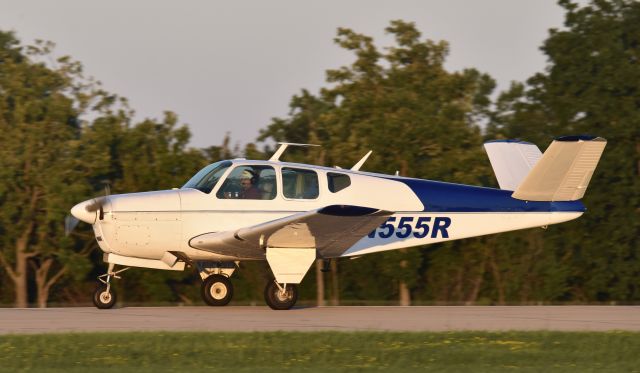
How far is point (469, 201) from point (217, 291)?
12.7 feet

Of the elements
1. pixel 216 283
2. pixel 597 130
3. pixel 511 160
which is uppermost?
pixel 597 130

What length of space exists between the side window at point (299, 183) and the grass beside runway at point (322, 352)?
157 inches

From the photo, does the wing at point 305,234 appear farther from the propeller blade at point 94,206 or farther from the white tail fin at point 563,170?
the white tail fin at point 563,170

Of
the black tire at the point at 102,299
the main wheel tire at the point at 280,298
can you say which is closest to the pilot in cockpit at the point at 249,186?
the main wheel tire at the point at 280,298

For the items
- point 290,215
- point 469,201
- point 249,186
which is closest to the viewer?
point 290,215

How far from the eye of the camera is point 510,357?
31.9 feet

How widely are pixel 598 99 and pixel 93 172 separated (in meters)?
12.5

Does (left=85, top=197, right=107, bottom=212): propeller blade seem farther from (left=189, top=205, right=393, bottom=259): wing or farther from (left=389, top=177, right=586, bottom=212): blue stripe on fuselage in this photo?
(left=389, top=177, right=586, bottom=212): blue stripe on fuselage

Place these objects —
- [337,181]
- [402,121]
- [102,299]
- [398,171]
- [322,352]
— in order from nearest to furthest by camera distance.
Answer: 1. [322,352]
2. [102,299]
3. [337,181]
4. [398,171]
5. [402,121]

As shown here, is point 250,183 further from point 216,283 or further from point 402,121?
point 402,121

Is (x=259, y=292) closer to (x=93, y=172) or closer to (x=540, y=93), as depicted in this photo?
(x=93, y=172)

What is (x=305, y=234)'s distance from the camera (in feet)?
44.4

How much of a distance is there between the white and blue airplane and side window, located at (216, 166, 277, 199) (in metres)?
0.01

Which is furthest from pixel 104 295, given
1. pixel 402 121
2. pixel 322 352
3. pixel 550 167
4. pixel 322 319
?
pixel 402 121
